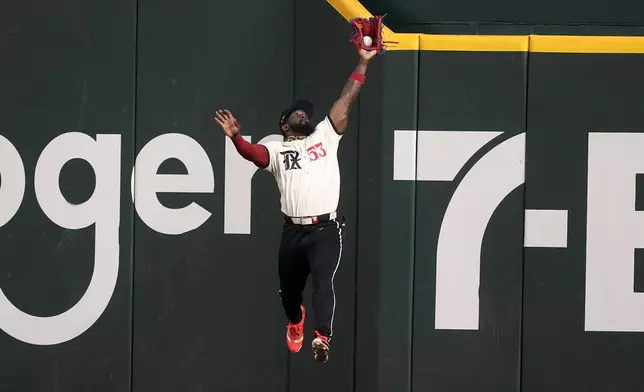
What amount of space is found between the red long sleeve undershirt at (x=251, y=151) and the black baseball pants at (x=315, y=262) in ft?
1.53

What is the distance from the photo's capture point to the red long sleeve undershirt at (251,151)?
19.9 feet

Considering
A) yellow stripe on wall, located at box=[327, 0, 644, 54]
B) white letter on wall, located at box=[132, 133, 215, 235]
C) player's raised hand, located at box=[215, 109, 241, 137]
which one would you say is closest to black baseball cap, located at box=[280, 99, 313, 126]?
player's raised hand, located at box=[215, 109, 241, 137]

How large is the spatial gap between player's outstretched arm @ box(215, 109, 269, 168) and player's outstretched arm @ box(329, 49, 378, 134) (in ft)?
1.64

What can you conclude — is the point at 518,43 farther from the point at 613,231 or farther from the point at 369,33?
the point at 613,231

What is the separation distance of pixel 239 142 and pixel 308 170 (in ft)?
1.71

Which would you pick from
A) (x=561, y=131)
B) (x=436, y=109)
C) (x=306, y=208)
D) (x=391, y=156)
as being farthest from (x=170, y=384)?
(x=561, y=131)

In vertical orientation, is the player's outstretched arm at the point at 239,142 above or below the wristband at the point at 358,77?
below

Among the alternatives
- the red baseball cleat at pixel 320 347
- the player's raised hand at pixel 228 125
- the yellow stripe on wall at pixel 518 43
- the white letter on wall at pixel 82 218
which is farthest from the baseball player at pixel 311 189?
the white letter on wall at pixel 82 218

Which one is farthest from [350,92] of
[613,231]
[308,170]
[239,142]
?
[613,231]

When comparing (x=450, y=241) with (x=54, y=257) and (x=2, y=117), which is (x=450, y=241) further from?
(x=2, y=117)

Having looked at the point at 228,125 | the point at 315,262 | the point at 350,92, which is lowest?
the point at 315,262

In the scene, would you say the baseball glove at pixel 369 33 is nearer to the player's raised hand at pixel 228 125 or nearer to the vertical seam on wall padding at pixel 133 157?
the player's raised hand at pixel 228 125

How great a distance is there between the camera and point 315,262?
632 centimetres

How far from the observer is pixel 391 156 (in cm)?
694
